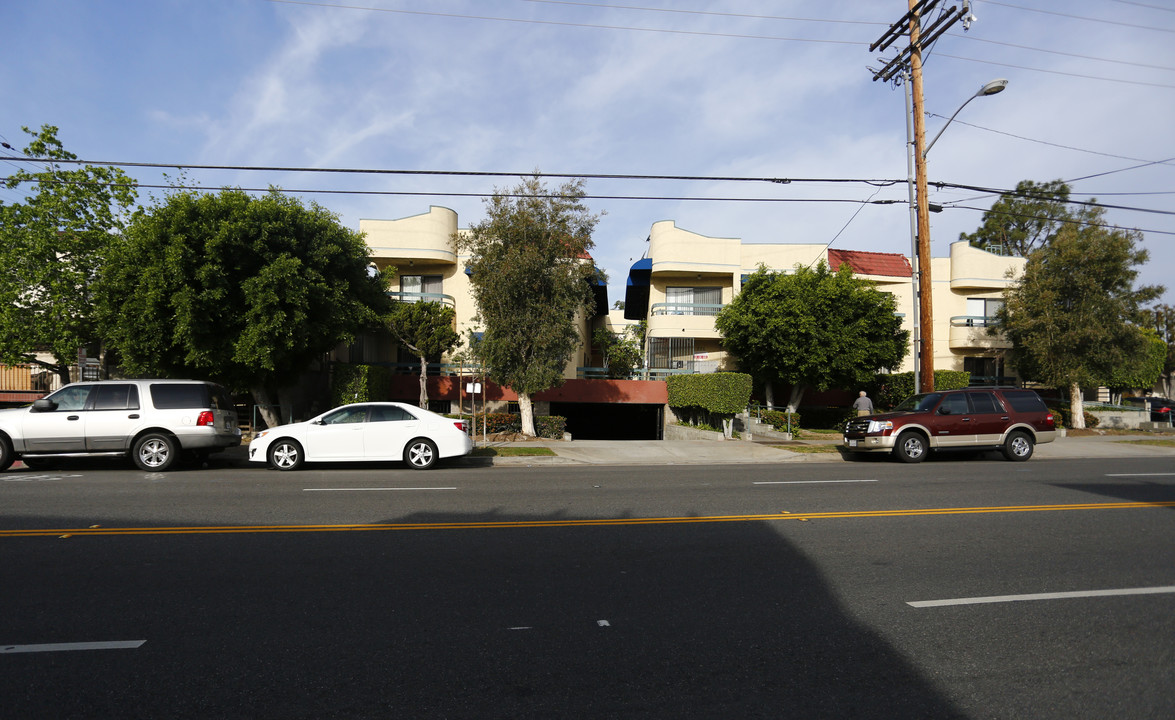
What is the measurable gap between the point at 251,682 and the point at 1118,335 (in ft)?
101

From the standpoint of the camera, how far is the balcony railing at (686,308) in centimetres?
2869

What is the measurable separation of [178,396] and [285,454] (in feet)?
8.29

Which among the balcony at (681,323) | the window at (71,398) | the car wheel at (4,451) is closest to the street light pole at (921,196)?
the balcony at (681,323)

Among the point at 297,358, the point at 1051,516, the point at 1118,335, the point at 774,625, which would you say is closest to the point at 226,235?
the point at 297,358

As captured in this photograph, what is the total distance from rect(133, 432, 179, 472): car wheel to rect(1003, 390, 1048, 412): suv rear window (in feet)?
62.3

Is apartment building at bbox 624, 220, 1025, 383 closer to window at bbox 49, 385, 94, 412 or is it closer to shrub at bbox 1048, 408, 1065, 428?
shrub at bbox 1048, 408, 1065, 428

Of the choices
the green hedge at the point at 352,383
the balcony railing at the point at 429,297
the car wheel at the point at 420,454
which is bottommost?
the car wheel at the point at 420,454

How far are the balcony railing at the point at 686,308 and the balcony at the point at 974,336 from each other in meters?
12.2

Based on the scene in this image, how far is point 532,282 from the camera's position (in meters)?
19.8

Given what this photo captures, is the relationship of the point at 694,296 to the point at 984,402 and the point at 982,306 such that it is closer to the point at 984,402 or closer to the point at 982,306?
the point at 982,306

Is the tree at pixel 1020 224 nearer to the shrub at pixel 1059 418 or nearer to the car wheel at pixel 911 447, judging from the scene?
the shrub at pixel 1059 418

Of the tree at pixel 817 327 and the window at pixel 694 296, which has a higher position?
the window at pixel 694 296

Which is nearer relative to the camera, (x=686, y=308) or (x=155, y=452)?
(x=155, y=452)

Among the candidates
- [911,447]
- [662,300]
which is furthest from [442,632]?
[662,300]
